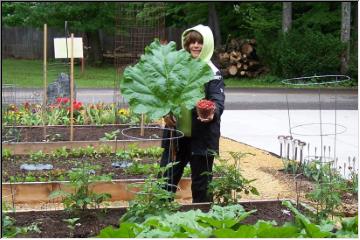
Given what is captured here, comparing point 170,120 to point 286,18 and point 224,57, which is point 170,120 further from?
point 224,57

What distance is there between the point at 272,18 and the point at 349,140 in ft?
54.3

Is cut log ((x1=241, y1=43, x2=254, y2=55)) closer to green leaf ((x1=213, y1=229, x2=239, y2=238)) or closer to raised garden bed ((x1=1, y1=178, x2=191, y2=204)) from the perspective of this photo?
raised garden bed ((x1=1, y1=178, x2=191, y2=204))

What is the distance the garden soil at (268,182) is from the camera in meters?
5.95

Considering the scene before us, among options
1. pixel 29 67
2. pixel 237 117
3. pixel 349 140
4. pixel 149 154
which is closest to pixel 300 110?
pixel 237 117

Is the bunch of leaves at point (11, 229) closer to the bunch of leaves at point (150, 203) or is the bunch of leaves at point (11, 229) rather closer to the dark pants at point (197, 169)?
the bunch of leaves at point (150, 203)

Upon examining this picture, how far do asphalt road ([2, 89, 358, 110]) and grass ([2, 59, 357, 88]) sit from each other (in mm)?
898

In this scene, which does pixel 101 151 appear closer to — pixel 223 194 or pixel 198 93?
pixel 223 194

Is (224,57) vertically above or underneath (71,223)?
above

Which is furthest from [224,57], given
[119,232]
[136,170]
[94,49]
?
[119,232]

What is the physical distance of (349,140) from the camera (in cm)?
1000

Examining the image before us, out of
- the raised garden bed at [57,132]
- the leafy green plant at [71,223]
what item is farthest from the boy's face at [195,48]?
the raised garden bed at [57,132]

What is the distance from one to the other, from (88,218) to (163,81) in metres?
1.10

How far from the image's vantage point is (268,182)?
23.4 feet

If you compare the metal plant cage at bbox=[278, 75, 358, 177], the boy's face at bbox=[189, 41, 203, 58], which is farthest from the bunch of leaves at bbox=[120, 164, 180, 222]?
the metal plant cage at bbox=[278, 75, 358, 177]
